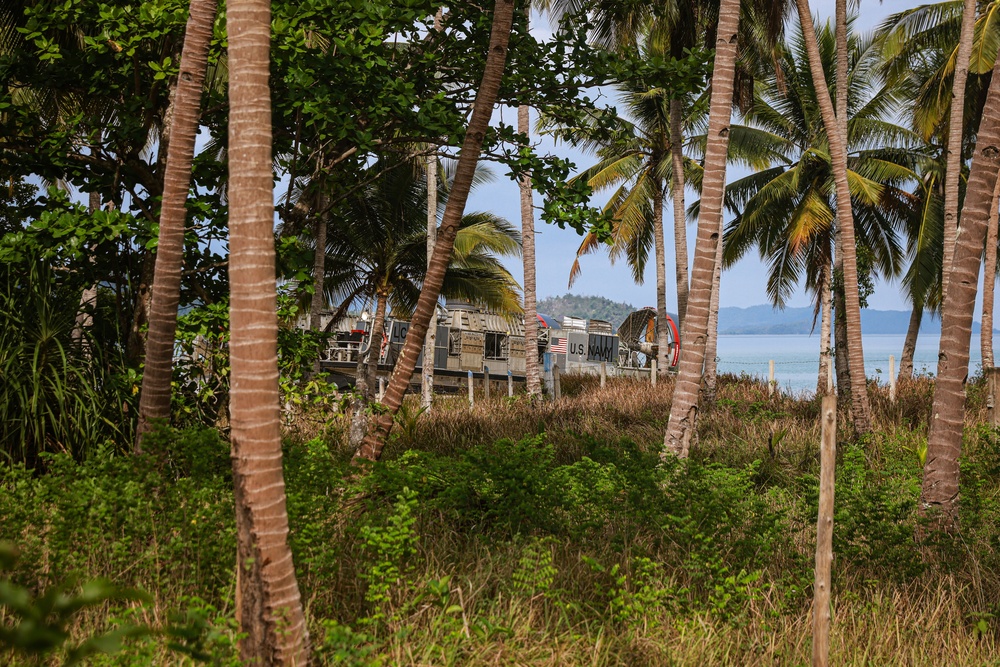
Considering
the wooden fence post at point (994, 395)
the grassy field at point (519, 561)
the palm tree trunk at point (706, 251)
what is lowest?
the grassy field at point (519, 561)

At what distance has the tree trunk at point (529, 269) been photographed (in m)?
17.3

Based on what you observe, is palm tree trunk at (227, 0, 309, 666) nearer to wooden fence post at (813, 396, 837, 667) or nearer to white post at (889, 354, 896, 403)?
wooden fence post at (813, 396, 837, 667)

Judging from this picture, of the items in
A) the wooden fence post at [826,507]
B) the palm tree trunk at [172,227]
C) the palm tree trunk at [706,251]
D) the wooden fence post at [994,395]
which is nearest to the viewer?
the wooden fence post at [826,507]

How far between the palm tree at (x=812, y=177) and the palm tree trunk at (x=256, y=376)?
21.9 meters

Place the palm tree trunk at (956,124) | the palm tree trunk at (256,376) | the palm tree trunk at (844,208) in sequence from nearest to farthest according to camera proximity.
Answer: the palm tree trunk at (256,376) < the palm tree trunk at (844,208) < the palm tree trunk at (956,124)

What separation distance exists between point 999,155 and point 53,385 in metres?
9.00

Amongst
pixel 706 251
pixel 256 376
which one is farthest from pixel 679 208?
pixel 256 376

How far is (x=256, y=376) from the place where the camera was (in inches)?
159

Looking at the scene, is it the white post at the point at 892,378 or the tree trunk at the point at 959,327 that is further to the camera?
the white post at the point at 892,378

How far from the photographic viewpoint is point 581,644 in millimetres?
4672

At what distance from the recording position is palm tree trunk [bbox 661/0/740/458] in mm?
8273

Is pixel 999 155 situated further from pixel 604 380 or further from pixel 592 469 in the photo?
pixel 604 380

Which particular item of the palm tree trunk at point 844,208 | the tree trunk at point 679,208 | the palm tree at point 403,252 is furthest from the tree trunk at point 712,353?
the palm tree at point 403,252

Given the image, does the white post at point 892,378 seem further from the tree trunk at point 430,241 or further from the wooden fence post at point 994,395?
the tree trunk at point 430,241
